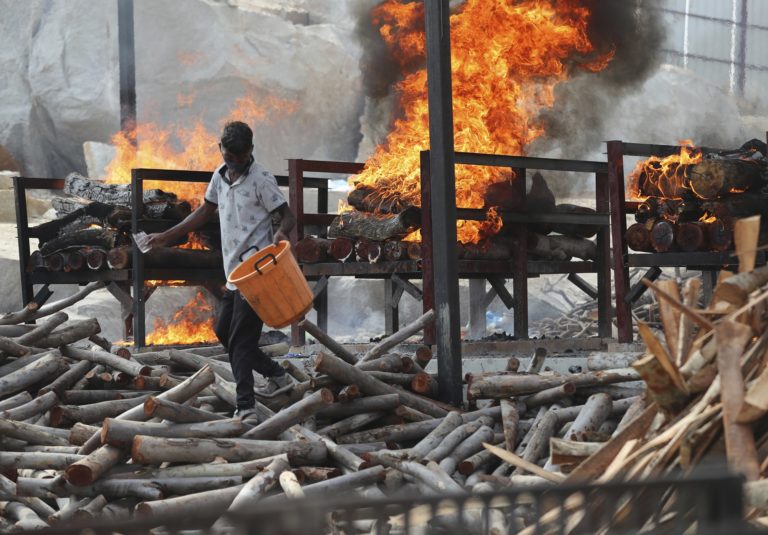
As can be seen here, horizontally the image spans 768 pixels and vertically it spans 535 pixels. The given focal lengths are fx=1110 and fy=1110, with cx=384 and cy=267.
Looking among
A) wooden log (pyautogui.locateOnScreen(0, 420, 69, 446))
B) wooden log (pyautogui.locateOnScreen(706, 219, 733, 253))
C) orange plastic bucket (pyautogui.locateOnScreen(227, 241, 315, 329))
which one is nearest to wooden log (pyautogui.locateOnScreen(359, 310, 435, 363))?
orange plastic bucket (pyautogui.locateOnScreen(227, 241, 315, 329))

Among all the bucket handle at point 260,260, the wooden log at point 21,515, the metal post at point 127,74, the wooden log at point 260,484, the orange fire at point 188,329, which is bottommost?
the orange fire at point 188,329

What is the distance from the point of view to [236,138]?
703 cm

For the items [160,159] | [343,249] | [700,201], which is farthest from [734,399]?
[160,159]

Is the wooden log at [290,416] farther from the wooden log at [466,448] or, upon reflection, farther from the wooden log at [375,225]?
the wooden log at [375,225]

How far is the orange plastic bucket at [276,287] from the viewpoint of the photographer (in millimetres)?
6402

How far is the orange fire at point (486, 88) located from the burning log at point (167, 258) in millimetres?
1835

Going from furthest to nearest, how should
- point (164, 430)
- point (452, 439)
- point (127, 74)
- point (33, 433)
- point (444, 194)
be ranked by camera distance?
1. point (127, 74)
2. point (444, 194)
3. point (452, 439)
4. point (33, 433)
5. point (164, 430)

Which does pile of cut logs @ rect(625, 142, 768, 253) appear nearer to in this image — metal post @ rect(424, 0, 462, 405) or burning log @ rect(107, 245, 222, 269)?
metal post @ rect(424, 0, 462, 405)

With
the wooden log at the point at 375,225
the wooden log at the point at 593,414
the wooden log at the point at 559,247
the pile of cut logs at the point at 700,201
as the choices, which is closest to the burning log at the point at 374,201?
the wooden log at the point at 375,225

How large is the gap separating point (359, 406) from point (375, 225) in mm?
3871

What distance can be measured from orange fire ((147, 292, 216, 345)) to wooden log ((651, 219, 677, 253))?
215 inches

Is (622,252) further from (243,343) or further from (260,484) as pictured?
(260,484)

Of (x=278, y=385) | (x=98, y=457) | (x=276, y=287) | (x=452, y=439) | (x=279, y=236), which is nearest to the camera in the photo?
(x=98, y=457)

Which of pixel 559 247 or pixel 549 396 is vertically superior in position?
pixel 559 247
